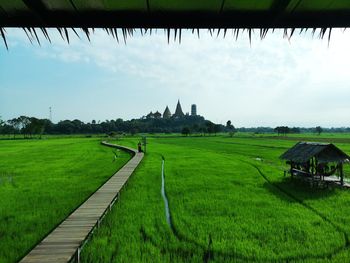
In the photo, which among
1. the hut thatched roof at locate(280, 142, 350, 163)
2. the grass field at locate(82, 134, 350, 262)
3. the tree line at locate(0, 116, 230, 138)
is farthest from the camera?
the tree line at locate(0, 116, 230, 138)

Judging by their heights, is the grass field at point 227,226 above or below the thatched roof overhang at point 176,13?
below

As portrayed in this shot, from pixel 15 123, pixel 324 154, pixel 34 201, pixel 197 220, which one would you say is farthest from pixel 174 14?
pixel 15 123

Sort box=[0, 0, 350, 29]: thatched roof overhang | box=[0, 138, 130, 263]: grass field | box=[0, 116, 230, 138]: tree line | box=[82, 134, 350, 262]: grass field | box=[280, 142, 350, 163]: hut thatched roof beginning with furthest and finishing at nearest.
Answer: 1. box=[0, 116, 230, 138]: tree line
2. box=[280, 142, 350, 163]: hut thatched roof
3. box=[0, 138, 130, 263]: grass field
4. box=[82, 134, 350, 262]: grass field
5. box=[0, 0, 350, 29]: thatched roof overhang

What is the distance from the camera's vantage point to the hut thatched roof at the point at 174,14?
212cm

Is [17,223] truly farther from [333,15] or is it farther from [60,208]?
[333,15]

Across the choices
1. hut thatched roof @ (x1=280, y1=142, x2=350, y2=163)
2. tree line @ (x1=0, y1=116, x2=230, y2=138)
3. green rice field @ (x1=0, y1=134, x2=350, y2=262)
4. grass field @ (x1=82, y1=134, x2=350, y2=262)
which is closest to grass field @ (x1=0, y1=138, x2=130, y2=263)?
green rice field @ (x1=0, y1=134, x2=350, y2=262)

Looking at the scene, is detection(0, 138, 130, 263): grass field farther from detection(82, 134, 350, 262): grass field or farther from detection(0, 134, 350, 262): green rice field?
detection(82, 134, 350, 262): grass field

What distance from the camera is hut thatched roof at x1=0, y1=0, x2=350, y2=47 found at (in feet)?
6.94

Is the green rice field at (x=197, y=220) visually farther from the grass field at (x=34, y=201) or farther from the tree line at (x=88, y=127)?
the tree line at (x=88, y=127)

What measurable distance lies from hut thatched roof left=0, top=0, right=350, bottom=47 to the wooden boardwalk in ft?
15.8

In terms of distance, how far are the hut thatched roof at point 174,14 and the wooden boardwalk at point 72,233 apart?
4809 millimetres

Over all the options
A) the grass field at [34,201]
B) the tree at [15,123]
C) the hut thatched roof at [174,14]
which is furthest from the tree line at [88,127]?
the hut thatched roof at [174,14]

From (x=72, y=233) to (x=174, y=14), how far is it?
6528 millimetres

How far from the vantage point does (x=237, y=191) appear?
47.9 feet
